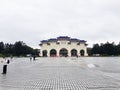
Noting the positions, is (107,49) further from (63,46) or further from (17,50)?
(17,50)

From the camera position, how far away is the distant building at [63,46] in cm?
14600

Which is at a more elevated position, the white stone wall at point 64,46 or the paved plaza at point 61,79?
the white stone wall at point 64,46

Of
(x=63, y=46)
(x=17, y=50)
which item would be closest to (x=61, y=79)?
(x=17, y=50)

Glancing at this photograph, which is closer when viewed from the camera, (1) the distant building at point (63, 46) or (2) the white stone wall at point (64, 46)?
(2) the white stone wall at point (64, 46)

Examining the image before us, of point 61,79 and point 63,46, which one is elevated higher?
point 63,46

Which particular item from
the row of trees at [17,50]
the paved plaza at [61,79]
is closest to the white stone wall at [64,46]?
the row of trees at [17,50]

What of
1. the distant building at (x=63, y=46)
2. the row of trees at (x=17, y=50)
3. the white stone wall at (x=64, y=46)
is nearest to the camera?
the row of trees at (x=17, y=50)

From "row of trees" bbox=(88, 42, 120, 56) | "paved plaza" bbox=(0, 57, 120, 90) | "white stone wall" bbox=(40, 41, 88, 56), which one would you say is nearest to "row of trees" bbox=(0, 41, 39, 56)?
"white stone wall" bbox=(40, 41, 88, 56)

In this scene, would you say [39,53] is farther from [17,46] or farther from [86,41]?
[86,41]

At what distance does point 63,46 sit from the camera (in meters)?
147

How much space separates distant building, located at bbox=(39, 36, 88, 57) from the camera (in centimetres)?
14600

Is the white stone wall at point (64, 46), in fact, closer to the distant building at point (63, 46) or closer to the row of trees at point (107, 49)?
the distant building at point (63, 46)

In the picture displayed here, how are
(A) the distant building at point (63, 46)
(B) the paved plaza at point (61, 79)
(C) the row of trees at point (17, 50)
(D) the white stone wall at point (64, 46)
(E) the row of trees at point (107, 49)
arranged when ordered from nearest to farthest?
(B) the paved plaza at point (61, 79) → (C) the row of trees at point (17, 50) → (E) the row of trees at point (107, 49) → (D) the white stone wall at point (64, 46) → (A) the distant building at point (63, 46)

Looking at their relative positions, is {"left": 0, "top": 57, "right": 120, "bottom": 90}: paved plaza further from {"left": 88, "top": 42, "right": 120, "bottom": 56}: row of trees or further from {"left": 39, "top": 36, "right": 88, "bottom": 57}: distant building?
{"left": 39, "top": 36, "right": 88, "bottom": 57}: distant building
